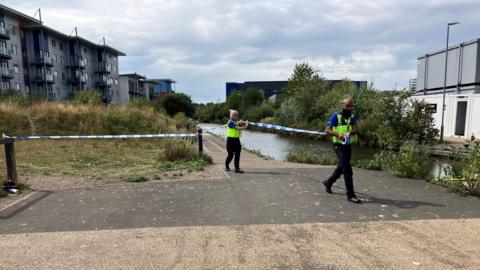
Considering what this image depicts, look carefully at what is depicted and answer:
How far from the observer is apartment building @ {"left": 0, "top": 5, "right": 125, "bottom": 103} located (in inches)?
1752

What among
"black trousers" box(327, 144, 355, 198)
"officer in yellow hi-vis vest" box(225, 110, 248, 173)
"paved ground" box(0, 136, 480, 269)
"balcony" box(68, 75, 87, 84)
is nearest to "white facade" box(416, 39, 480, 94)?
"paved ground" box(0, 136, 480, 269)

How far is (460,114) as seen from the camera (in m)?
25.3

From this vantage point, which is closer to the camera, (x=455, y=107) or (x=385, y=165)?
(x=385, y=165)

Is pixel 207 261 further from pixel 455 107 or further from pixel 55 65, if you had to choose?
pixel 55 65

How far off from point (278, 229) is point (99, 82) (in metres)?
68.4

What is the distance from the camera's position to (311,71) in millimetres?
56312

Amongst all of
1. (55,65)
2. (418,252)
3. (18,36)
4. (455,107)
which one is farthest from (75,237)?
(55,65)

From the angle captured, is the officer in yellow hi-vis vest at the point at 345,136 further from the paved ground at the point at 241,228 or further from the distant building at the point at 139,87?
the distant building at the point at 139,87

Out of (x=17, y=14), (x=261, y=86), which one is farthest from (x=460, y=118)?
(x=261, y=86)

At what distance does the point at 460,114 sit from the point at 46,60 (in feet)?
176

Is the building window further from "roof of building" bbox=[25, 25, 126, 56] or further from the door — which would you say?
the door

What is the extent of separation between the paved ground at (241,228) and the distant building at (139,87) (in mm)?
58824

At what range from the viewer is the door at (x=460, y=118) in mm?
25073

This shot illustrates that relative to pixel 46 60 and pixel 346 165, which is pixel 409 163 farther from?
pixel 46 60
